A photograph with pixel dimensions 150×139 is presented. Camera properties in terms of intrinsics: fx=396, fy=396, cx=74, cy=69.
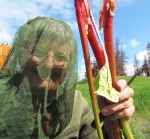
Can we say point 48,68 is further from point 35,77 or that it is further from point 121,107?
point 121,107

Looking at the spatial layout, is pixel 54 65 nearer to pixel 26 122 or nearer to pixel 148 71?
pixel 26 122

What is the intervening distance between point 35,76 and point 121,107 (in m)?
0.80

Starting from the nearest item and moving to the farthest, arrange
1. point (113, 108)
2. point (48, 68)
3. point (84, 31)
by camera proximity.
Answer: point (84, 31) < point (113, 108) < point (48, 68)

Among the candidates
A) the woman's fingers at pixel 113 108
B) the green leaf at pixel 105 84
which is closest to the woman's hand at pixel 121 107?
the woman's fingers at pixel 113 108

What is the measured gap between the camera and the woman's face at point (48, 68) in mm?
2789

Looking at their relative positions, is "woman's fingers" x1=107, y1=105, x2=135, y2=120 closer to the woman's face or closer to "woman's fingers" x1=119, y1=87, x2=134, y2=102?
"woman's fingers" x1=119, y1=87, x2=134, y2=102

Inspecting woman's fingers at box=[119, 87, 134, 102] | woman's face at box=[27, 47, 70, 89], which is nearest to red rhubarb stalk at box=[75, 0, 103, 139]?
woman's fingers at box=[119, 87, 134, 102]

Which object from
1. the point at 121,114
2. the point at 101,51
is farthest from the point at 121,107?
the point at 101,51

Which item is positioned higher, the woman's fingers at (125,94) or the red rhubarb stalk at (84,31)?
the red rhubarb stalk at (84,31)

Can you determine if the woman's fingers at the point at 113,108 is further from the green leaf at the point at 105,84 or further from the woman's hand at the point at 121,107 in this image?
the green leaf at the point at 105,84

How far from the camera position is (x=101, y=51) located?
2170 mm

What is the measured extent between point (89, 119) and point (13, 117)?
945 millimetres

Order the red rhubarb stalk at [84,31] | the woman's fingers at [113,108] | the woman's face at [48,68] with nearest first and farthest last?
the red rhubarb stalk at [84,31] < the woman's fingers at [113,108] < the woman's face at [48,68]

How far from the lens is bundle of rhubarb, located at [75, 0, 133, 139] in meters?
2.09
